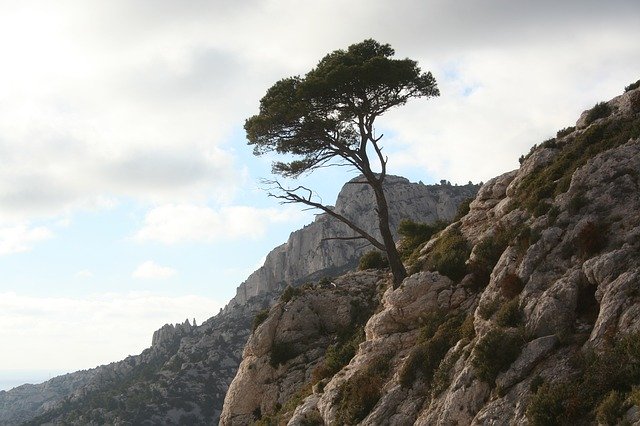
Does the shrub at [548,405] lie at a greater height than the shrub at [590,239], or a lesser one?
lesser

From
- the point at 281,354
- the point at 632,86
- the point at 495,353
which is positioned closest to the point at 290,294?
the point at 281,354

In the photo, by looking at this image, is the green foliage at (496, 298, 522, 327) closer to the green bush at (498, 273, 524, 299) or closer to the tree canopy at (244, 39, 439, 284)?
the green bush at (498, 273, 524, 299)

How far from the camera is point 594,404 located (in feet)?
45.5

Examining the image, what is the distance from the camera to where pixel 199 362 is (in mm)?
145375

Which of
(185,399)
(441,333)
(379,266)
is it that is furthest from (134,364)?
(441,333)

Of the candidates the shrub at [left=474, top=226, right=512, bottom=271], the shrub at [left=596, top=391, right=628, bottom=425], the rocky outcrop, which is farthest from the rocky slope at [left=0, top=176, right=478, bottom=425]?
the shrub at [left=596, top=391, right=628, bottom=425]

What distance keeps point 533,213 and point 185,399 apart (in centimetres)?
12548

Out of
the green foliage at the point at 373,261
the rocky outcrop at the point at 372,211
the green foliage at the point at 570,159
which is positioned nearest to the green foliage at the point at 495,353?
the green foliage at the point at 570,159

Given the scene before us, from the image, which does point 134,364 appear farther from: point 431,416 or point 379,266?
point 431,416

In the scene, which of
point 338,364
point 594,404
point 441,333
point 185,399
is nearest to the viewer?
point 594,404

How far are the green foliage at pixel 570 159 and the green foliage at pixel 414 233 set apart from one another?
40.5ft

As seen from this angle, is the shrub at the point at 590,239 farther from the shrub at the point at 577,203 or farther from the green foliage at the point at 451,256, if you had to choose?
the green foliage at the point at 451,256

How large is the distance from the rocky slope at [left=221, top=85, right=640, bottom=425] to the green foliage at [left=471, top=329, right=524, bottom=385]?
0.04 meters

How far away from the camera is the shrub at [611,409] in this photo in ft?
42.4
